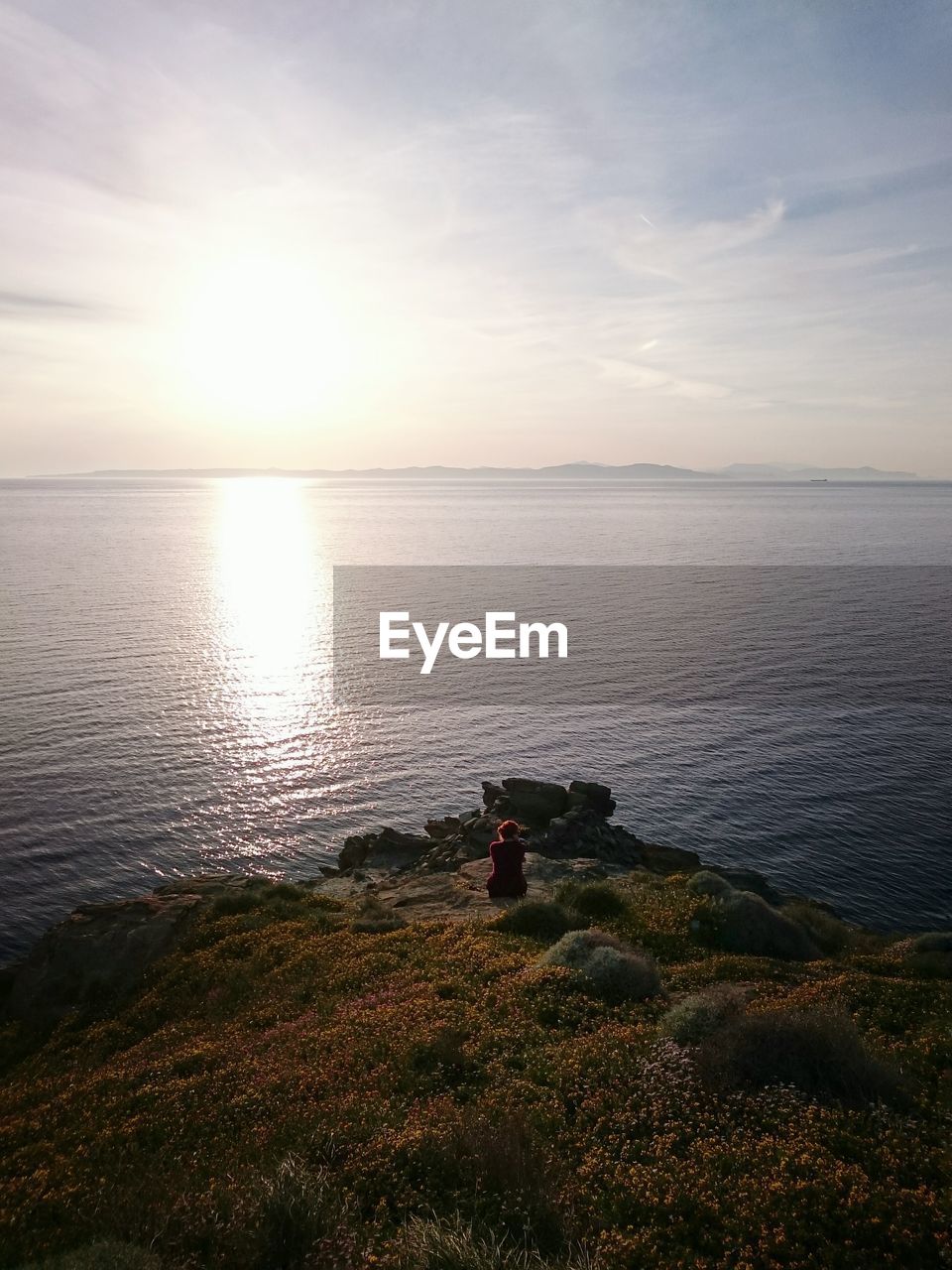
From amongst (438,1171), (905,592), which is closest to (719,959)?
(438,1171)

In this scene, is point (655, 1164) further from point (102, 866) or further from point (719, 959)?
point (102, 866)

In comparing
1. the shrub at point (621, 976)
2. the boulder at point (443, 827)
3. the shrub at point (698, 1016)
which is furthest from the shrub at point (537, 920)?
the boulder at point (443, 827)

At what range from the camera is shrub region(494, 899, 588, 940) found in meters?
21.7

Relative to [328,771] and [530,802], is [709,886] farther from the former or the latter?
[328,771]

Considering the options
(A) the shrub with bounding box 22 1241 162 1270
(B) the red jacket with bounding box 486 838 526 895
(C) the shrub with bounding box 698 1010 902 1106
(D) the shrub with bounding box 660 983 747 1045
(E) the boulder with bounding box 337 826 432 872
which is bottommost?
(E) the boulder with bounding box 337 826 432 872

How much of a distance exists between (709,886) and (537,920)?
6.25 m

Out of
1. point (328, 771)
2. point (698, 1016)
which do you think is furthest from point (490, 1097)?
point (328, 771)

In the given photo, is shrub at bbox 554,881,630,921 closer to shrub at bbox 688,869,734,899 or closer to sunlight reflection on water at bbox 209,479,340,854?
shrub at bbox 688,869,734,899

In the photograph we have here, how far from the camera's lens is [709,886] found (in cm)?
2389

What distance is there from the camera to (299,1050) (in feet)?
50.2

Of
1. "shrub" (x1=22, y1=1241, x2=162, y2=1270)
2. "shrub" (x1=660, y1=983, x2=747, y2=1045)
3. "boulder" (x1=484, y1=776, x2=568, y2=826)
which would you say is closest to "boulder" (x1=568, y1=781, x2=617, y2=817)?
"boulder" (x1=484, y1=776, x2=568, y2=826)

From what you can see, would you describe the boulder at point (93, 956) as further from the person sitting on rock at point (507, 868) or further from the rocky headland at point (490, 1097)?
the person sitting on rock at point (507, 868)

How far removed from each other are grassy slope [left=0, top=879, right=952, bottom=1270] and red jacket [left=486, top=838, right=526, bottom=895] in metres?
6.08

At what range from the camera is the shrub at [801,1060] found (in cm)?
1221
